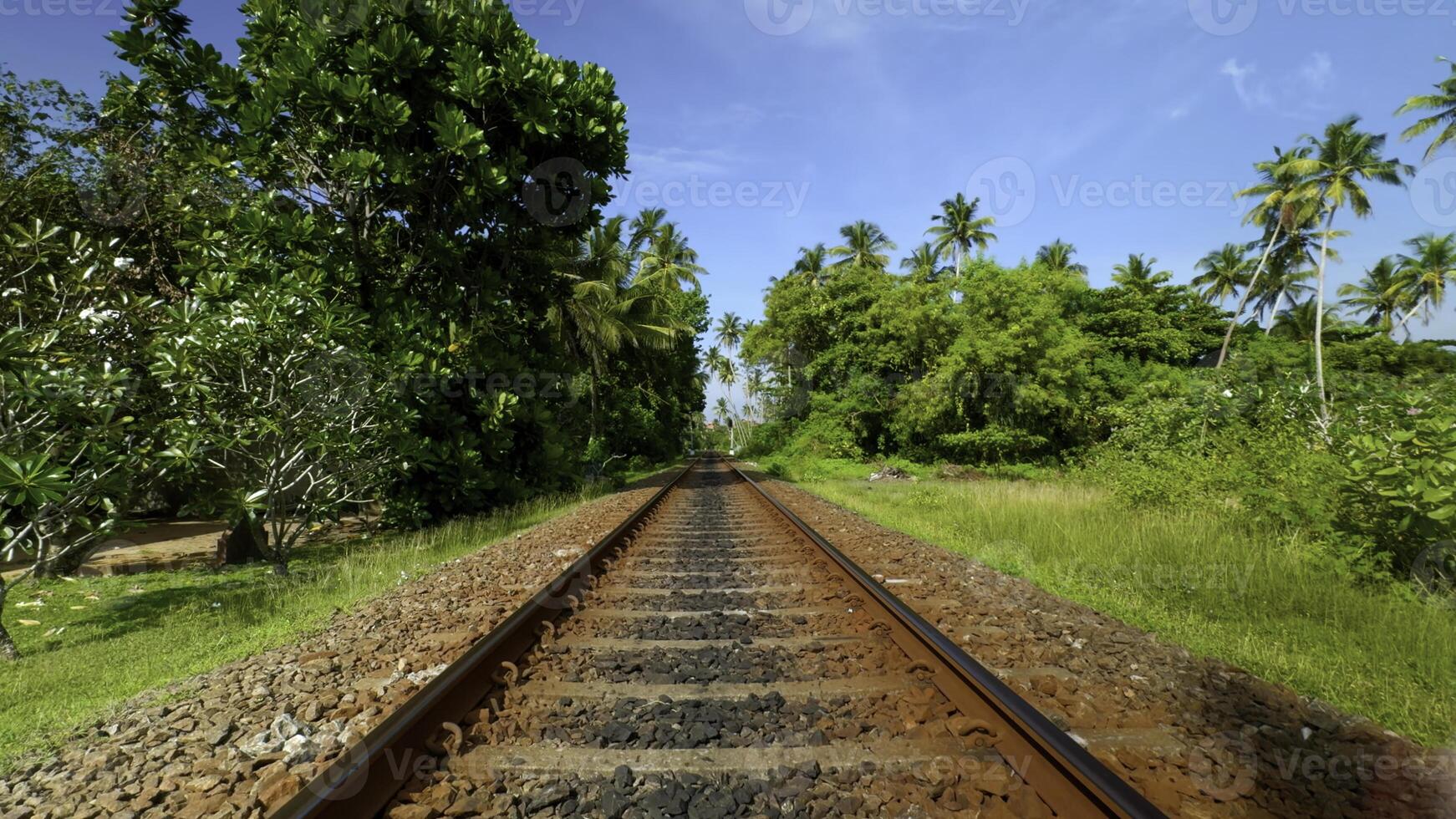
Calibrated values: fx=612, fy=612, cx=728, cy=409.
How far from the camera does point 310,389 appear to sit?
21.6ft

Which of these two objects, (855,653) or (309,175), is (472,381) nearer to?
(309,175)

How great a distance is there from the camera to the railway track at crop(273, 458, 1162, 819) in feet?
6.84

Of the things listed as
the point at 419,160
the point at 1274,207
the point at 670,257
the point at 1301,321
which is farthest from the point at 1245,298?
the point at 419,160

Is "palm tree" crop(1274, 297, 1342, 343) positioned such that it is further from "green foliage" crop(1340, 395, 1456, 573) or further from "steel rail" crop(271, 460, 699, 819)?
"steel rail" crop(271, 460, 699, 819)

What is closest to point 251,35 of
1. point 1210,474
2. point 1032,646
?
point 1032,646

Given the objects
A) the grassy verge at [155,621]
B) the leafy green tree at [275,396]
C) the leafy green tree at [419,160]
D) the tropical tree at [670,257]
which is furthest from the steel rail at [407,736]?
the tropical tree at [670,257]

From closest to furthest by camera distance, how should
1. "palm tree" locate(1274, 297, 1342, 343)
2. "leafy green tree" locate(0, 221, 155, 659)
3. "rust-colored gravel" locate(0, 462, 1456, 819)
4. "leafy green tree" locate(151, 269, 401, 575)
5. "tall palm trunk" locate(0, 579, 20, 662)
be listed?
1. "rust-colored gravel" locate(0, 462, 1456, 819)
2. "leafy green tree" locate(0, 221, 155, 659)
3. "tall palm trunk" locate(0, 579, 20, 662)
4. "leafy green tree" locate(151, 269, 401, 575)
5. "palm tree" locate(1274, 297, 1342, 343)

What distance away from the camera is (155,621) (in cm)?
509

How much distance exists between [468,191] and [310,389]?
3880 millimetres

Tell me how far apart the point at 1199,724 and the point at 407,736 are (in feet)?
10.9

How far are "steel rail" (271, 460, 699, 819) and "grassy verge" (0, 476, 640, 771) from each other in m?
1.68

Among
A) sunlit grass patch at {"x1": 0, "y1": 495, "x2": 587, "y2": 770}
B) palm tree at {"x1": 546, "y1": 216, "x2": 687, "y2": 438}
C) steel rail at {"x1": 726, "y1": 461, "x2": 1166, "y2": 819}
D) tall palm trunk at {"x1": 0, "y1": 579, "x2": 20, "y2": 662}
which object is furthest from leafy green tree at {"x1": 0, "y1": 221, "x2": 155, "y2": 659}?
palm tree at {"x1": 546, "y1": 216, "x2": 687, "y2": 438}

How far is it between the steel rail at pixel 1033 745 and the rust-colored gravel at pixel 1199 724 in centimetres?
36

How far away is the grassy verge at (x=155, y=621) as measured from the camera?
3232 mm
